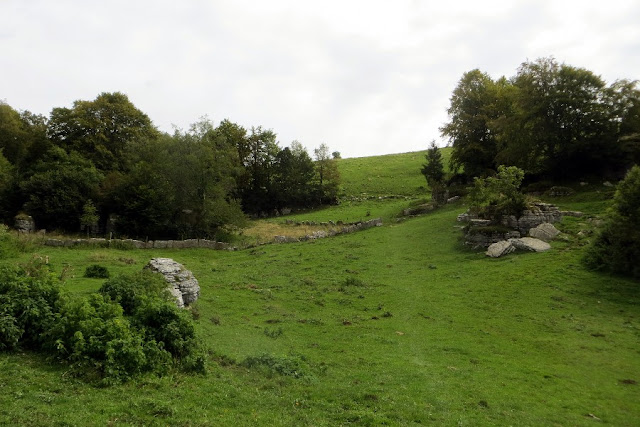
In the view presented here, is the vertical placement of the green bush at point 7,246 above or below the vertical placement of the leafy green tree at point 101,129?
below

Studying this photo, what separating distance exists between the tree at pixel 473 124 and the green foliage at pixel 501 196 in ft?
63.5

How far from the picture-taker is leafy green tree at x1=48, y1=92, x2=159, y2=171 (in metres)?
54.2

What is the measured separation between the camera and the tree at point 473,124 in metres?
Answer: 55.6

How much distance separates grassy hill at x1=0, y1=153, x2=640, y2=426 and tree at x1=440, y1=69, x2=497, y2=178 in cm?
2205

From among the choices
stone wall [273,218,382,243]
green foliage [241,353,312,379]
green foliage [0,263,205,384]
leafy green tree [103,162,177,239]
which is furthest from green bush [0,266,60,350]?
leafy green tree [103,162,177,239]

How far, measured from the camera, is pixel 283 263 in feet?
106

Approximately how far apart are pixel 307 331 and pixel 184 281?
639 cm

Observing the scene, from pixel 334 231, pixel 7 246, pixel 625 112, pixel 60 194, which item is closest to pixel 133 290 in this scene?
pixel 7 246

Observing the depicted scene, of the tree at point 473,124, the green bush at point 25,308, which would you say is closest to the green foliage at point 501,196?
the tree at point 473,124

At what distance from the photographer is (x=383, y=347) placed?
17266 millimetres

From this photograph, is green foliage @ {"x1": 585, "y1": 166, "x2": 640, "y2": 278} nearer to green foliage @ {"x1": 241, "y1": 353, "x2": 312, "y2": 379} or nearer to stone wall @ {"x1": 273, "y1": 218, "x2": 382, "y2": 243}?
green foliage @ {"x1": 241, "y1": 353, "x2": 312, "y2": 379}

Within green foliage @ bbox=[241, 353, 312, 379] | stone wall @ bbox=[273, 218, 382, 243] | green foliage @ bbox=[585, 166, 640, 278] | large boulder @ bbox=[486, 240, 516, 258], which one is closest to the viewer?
green foliage @ bbox=[241, 353, 312, 379]

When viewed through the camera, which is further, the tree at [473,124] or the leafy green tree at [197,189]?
the tree at [473,124]

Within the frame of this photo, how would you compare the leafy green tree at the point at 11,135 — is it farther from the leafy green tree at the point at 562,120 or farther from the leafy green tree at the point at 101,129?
the leafy green tree at the point at 562,120
